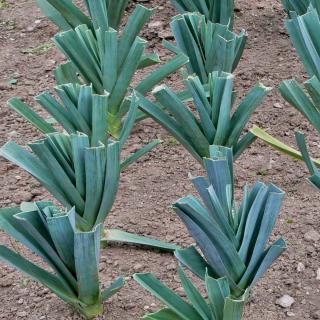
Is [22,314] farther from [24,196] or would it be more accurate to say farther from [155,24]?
[155,24]

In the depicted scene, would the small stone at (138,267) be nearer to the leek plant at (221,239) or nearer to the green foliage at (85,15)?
the leek plant at (221,239)

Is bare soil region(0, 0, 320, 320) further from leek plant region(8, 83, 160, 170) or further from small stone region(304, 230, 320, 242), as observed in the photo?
leek plant region(8, 83, 160, 170)

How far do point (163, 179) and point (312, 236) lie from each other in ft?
1.35

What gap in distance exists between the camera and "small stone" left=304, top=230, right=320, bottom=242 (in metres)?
1.64

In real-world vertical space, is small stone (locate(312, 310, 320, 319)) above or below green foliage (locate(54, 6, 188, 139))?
below

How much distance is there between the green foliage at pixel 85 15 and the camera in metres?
1.92

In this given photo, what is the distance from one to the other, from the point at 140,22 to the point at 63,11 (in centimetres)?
28

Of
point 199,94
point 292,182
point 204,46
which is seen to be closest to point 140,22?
point 204,46

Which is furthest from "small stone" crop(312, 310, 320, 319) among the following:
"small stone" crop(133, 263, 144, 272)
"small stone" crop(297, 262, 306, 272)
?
"small stone" crop(133, 263, 144, 272)

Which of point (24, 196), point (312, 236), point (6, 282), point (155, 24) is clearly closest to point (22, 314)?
point (6, 282)

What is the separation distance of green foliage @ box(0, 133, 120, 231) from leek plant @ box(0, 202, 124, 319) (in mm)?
105

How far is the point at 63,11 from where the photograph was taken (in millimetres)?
2033

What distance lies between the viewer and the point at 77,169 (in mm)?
1416

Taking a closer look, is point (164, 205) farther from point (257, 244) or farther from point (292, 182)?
point (257, 244)
